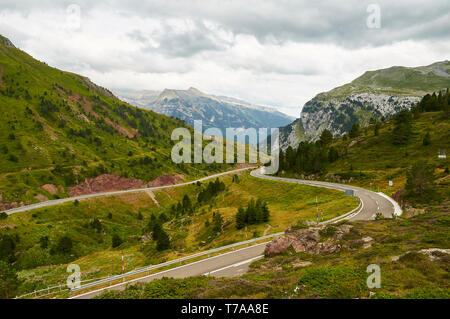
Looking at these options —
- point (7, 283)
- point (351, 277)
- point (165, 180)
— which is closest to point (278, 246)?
point (351, 277)

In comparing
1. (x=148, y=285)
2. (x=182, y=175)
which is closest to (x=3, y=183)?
(x=182, y=175)

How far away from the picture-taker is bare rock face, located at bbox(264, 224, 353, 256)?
71.2ft

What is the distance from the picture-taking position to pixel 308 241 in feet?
76.7

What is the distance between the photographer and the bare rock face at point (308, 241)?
2170 centimetres

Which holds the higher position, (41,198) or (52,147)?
(52,147)

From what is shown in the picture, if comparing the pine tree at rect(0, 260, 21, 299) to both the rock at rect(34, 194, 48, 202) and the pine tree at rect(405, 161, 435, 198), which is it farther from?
the rock at rect(34, 194, 48, 202)

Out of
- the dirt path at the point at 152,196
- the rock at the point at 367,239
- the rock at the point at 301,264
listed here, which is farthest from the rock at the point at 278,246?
the dirt path at the point at 152,196

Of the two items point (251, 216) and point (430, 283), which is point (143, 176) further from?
point (430, 283)

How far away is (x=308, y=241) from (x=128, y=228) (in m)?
89.1

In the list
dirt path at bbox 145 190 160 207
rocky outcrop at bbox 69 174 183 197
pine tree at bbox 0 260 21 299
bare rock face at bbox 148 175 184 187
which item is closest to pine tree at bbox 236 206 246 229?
pine tree at bbox 0 260 21 299

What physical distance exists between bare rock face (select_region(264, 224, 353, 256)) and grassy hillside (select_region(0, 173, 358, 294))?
12.8 meters

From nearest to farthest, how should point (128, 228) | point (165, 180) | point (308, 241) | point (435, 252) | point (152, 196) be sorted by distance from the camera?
point (435, 252)
point (308, 241)
point (128, 228)
point (152, 196)
point (165, 180)

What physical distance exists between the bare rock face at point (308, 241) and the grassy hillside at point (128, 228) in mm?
12850

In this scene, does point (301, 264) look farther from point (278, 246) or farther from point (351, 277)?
point (351, 277)
